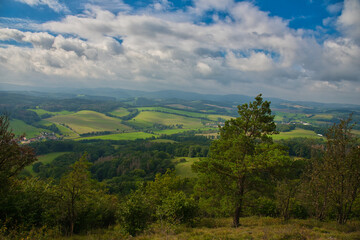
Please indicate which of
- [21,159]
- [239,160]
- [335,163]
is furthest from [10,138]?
[335,163]

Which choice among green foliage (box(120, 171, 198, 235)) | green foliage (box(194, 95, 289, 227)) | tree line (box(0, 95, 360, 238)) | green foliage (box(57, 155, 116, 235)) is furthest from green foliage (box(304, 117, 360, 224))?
green foliage (box(57, 155, 116, 235))

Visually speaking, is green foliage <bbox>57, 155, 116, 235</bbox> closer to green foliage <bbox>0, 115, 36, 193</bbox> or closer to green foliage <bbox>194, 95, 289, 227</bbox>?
green foliage <bbox>0, 115, 36, 193</bbox>

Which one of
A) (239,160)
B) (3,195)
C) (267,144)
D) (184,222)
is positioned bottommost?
(184,222)

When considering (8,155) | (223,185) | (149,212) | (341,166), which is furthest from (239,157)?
(8,155)

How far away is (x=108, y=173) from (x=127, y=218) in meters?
85.7

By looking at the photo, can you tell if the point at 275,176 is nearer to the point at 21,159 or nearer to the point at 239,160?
the point at 239,160

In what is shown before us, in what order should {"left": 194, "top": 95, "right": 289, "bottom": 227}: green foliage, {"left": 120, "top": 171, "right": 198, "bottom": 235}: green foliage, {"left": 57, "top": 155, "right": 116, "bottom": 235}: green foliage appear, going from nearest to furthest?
{"left": 120, "top": 171, "right": 198, "bottom": 235}: green foliage, {"left": 57, "top": 155, "right": 116, "bottom": 235}: green foliage, {"left": 194, "top": 95, "right": 289, "bottom": 227}: green foliage

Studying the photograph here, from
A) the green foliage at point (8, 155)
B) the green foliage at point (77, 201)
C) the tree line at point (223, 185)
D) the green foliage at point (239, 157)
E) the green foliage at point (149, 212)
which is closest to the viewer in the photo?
the green foliage at point (8, 155)

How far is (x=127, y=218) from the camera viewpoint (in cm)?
1503

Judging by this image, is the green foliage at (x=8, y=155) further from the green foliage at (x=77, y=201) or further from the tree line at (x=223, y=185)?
the green foliage at (x=77, y=201)

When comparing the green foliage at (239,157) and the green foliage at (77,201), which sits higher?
the green foliage at (239,157)

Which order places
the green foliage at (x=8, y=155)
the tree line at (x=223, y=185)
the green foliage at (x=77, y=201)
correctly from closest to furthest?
the green foliage at (x=8, y=155), the tree line at (x=223, y=185), the green foliage at (x=77, y=201)

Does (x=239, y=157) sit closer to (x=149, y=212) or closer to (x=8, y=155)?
(x=149, y=212)

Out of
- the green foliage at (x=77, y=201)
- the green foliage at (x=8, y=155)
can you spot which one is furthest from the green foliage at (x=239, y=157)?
the green foliage at (x=8, y=155)
